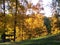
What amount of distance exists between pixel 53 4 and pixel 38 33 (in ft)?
14.0

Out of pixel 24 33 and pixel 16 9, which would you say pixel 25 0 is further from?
pixel 24 33

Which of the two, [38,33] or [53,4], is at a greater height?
[53,4]

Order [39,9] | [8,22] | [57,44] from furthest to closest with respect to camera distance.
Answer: [39,9] < [8,22] < [57,44]

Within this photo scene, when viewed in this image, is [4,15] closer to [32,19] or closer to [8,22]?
[8,22]

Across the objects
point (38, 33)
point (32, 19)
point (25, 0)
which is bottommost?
point (38, 33)

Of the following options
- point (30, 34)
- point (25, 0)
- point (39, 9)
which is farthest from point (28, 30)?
point (25, 0)

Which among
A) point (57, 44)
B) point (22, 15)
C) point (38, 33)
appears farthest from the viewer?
point (38, 33)

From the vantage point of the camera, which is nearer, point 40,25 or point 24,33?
point 24,33

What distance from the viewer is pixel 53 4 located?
29703 millimetres

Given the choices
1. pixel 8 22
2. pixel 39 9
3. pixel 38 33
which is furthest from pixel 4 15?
pixel 38 33

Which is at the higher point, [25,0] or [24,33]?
[25,0]

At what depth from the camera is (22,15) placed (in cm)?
2145

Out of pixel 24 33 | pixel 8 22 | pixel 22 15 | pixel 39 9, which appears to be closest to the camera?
pixel 8 22

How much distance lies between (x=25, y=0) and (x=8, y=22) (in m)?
2.98
